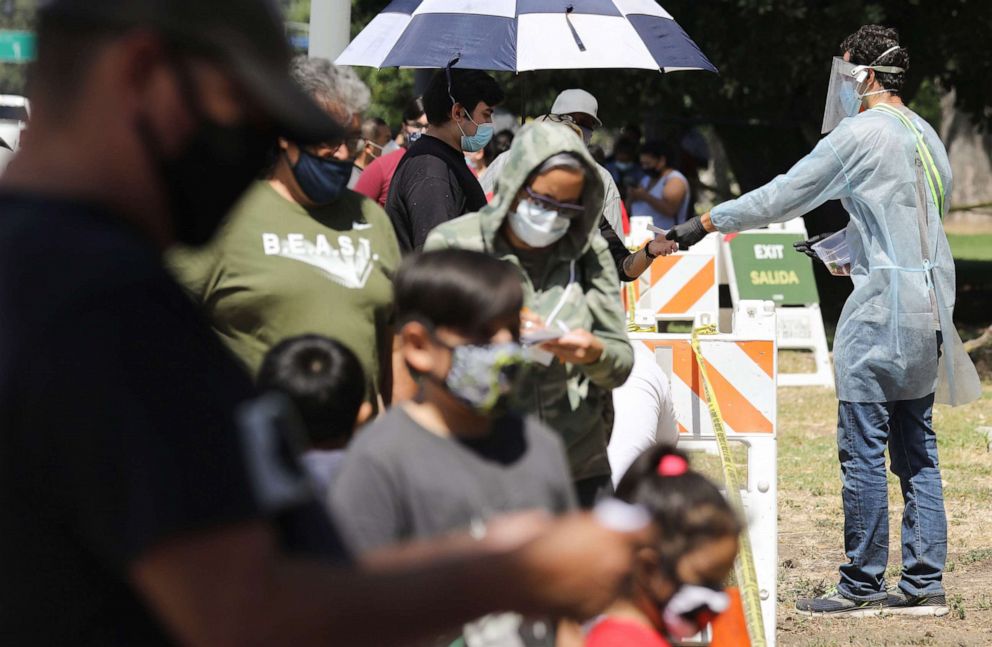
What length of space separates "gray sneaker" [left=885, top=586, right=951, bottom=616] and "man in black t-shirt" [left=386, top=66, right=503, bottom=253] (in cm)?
249

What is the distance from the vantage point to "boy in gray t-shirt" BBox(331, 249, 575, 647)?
2.68m

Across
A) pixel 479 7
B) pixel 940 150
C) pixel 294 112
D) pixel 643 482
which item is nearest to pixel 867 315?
pixel 940 150

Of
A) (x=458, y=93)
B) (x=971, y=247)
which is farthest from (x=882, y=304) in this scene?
(x=971, y=247)

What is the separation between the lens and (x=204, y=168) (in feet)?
4.90

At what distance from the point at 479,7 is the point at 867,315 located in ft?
8.52

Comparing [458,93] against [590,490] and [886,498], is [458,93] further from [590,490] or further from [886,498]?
[886,498]

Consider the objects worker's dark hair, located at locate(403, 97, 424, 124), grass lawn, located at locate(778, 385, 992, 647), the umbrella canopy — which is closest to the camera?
grass lawn, located at locate(778, 385, 992, 647)

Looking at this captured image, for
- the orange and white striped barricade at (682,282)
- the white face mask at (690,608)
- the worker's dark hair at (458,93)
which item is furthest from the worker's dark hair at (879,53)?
the orange and white striped barricade at (682,282)

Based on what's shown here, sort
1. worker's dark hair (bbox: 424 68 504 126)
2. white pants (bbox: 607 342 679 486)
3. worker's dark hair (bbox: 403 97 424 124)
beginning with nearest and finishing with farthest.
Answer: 1. white pants (bbox: 607 342 679 486)
2. worker's dark hair (bbox: 424 68 504 126)
3. worker's dark hair (bbox: 403 97 424 124)

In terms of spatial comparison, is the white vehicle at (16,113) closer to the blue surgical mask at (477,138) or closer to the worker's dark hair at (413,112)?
the blue surgical mask at (477,138)

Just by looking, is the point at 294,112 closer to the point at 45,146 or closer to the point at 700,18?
the point at 45,146

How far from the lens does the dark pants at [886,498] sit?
6051 millimetres

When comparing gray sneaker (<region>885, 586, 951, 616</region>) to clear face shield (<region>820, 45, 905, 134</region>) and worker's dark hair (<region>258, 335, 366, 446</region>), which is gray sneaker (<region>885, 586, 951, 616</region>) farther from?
worker's dark hair (<region>258, 335, 366, 446</region>)

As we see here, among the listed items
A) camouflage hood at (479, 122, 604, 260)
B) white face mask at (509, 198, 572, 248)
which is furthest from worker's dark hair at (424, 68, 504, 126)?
white face mask at (509, 198, 572, 248)
